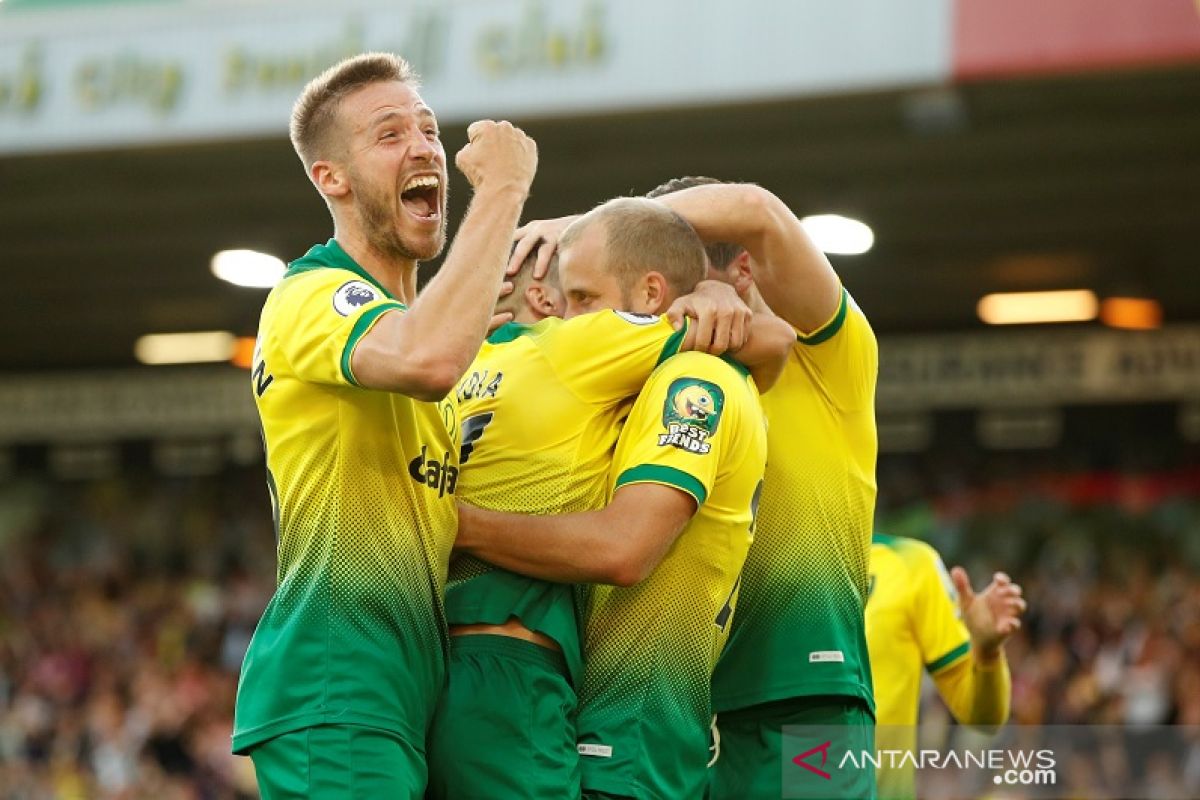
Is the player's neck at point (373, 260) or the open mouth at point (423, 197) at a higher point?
the open mouth at point (423, 197)

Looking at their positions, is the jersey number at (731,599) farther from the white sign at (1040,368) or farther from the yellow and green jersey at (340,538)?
the white sign at (1040,368)

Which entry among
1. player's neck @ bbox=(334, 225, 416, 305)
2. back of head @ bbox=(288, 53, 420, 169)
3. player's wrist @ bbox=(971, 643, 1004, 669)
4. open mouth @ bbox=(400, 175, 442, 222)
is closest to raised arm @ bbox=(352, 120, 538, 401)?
open mouth @ bbox=(400, 175, 442, 222)

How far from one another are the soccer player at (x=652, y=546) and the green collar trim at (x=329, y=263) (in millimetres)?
535

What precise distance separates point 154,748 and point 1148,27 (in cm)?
1163

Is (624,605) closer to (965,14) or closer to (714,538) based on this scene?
(714,538)

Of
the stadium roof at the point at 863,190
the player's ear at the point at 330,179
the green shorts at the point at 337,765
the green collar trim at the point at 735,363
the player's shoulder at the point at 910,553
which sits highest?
the stadium roof at the point at 863,190

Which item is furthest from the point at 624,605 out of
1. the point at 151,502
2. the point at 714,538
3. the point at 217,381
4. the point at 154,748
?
the point at 151,502

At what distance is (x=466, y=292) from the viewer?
141 inches

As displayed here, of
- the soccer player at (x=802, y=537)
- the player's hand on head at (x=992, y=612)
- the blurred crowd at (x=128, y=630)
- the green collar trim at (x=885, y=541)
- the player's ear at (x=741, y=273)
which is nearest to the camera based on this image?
the soccer player at (x=802, y=537)

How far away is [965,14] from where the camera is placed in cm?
1155

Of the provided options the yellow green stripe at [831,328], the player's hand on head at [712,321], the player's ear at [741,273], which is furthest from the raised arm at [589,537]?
the player's ear at [741,273]

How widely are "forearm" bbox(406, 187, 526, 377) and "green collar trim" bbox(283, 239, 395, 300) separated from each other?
32 centimetres

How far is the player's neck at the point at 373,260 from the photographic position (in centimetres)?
409

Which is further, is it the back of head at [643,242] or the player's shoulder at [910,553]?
the player's shoulder at [910,553]
